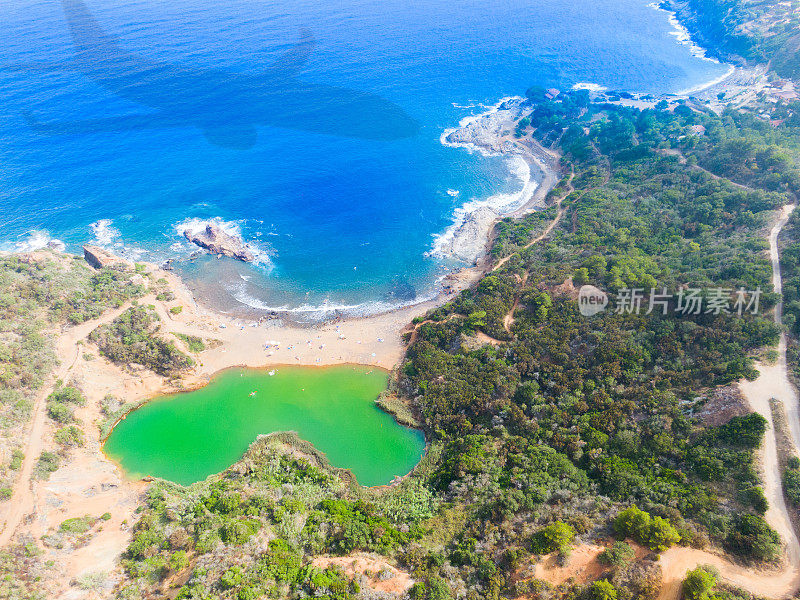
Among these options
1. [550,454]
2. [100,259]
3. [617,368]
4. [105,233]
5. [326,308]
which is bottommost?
[326,308]

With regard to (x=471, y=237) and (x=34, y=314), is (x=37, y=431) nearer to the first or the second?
(x=34, y=314)

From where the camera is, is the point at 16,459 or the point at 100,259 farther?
the point at 100,259

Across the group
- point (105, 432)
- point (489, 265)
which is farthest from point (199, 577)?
point (489, 265)

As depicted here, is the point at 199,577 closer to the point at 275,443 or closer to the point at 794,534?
the point at 275,443

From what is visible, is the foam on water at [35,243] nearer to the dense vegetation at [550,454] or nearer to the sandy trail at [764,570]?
the dense vegetation at [550,454]

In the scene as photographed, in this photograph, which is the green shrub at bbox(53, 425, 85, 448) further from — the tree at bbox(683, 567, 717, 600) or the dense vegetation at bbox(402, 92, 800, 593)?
the tree at bbox(683, 567, 717, 600)

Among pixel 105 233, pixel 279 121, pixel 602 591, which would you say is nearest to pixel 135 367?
pixel 105 233
